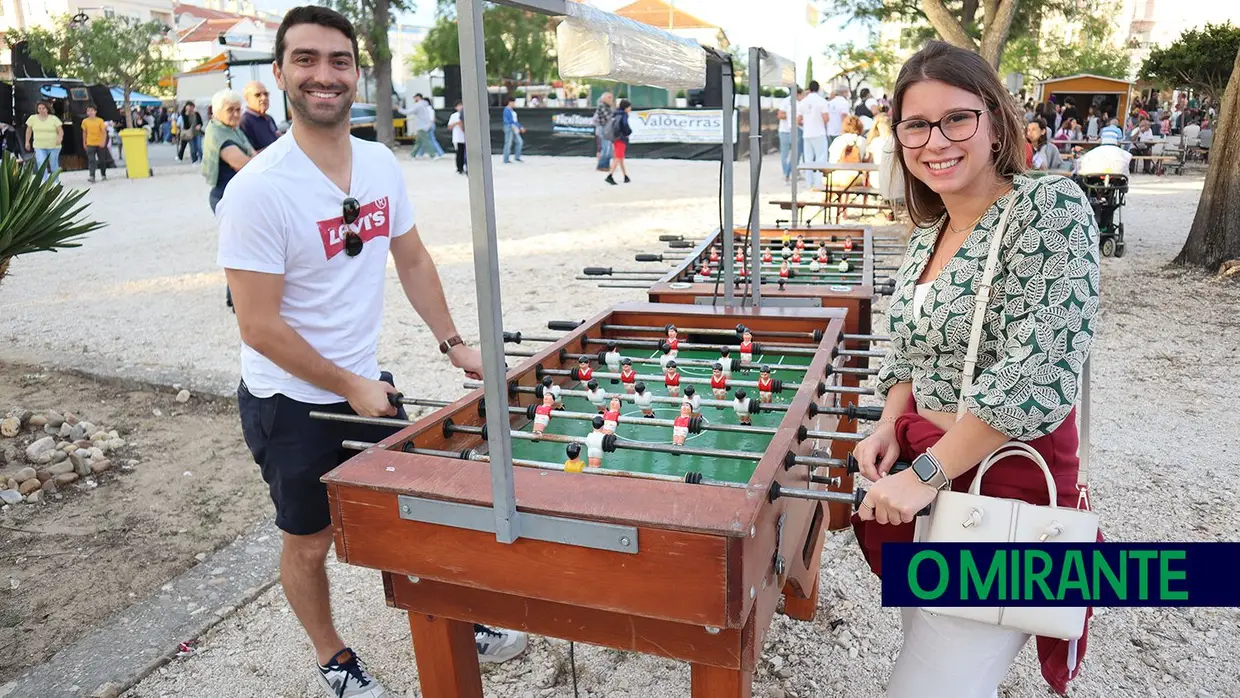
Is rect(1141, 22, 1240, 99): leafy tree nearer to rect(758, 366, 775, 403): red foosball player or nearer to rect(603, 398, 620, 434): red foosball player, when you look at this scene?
rect(758, 366, 775, 403): red foosball player

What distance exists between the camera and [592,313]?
22.0ft

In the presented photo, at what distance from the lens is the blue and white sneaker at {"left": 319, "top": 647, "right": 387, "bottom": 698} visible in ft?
8.10

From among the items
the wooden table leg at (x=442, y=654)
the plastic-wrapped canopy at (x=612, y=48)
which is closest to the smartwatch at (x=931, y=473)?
the wooden table leg at (x=442, y=654)

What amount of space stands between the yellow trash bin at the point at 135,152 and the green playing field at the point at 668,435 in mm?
18727

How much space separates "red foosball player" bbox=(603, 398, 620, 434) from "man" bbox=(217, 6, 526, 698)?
2.02 ft

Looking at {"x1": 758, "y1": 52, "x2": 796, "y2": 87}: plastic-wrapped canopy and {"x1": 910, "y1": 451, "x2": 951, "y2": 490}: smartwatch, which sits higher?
{"x1": 758, "y1": 52, "x2": 796, "y2": 87}: plastic-wrapped canopy

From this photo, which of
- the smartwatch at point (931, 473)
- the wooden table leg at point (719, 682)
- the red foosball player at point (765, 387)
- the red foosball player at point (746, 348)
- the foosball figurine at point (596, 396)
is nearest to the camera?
the smartwatch at point (931, 473)

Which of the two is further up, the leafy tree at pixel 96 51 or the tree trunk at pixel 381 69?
the leafy tree at pixel 96 51

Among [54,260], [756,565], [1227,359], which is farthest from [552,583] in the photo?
[54,260]

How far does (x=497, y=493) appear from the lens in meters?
1.65

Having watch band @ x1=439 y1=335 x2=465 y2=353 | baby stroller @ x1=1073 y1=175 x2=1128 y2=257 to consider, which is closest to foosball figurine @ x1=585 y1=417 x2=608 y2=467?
watch band @ x1=439 y1=335 x2=465 y2=353

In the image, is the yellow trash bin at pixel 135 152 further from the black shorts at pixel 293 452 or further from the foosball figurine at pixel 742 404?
the foosball figurine at pixel 742 404

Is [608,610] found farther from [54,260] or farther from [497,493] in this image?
[54,260]

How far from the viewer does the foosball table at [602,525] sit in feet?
5.24
